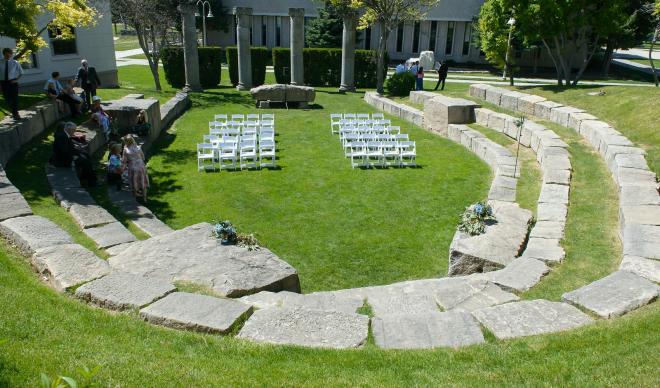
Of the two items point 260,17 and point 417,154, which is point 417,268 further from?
point 260,17

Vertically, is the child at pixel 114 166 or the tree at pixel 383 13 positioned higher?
the tree at pixel 383 13

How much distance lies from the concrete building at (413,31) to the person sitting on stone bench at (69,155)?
32.7 meters

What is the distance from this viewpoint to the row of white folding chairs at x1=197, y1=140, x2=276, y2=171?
13.0 m

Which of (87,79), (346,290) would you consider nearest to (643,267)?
(346,290)

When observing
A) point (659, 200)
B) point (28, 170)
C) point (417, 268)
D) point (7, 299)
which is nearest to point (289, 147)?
point (28, 170)

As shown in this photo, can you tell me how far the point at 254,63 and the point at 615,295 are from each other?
79.6 feet

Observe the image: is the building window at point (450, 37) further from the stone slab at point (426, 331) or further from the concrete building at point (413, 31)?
the stone slab at point (426, 331)

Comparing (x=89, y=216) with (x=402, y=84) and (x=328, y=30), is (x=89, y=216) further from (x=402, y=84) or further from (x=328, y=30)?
(x=328, y=30)

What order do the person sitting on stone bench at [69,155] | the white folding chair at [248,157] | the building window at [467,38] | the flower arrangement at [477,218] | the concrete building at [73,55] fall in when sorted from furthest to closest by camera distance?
the building window at [467,38] → the concrete building at [73,55] → the white folding chair at [248,157] → the person sitting on stone bench at [69,155] → the flower arrangement at [477,218]

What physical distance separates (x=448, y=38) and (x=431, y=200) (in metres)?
33.4

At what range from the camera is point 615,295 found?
5.70 meters

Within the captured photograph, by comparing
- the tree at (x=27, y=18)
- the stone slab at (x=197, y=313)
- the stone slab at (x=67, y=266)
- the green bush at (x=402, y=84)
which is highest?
the tree at (x=27, y=18)

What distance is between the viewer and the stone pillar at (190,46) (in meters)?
24.2

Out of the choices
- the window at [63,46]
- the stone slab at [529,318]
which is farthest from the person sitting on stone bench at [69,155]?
the window at [63,46]
